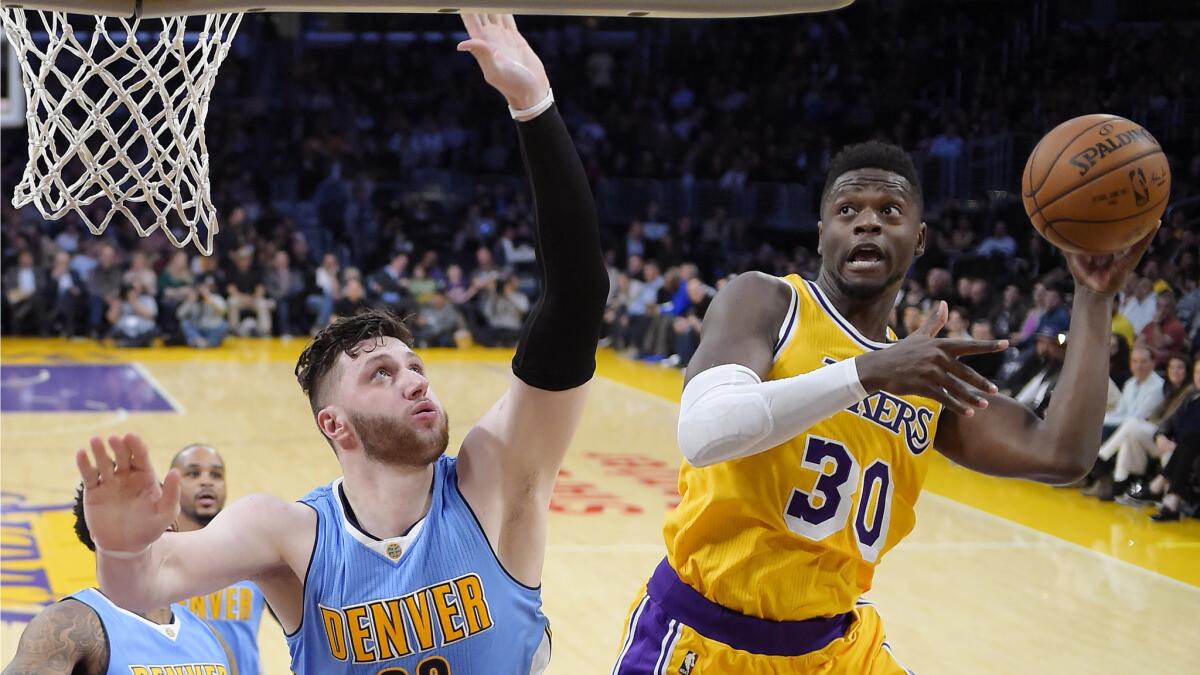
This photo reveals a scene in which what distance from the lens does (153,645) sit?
12.0 feet

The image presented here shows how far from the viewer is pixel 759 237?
72.4ft

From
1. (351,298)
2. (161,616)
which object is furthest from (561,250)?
(351,298)

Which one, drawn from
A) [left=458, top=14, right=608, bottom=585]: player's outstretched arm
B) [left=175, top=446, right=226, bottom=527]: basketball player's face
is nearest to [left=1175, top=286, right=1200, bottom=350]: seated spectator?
[left=175, top=446, right=226, bottom=527]: basketball player's face

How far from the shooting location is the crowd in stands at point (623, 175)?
17234mm

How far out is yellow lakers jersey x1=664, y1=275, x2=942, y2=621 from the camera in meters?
3.57

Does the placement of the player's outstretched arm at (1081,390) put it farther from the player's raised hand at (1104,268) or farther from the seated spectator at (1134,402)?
the seated spectator at (1134,402)

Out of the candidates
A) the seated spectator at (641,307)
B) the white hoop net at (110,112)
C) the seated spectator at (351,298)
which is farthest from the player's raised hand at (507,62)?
the seated spectator at (351,298)

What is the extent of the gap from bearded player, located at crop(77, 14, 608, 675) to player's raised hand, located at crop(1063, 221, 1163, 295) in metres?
1.35

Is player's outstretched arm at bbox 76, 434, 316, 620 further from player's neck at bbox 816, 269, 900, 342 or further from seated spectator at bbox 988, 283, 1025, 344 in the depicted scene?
seated spectator at bbox 988, 283, 1025, 344

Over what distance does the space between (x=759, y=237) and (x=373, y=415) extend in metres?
19.3

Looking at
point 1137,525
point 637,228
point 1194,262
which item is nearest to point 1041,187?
point 1137,525

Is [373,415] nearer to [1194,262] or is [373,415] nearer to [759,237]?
[1194,262]

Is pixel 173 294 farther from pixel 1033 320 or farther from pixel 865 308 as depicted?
pixel 865 308

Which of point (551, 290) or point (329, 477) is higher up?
point (551, 290)
